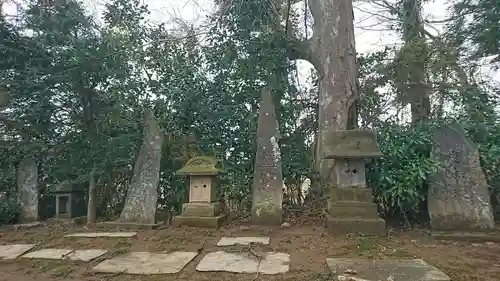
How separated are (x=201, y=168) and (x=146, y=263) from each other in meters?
2.11

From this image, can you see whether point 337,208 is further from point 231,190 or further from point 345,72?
point 345,72

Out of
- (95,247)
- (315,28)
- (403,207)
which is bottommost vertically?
(95,247)

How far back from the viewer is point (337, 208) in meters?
4.60

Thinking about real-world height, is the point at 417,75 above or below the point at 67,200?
above

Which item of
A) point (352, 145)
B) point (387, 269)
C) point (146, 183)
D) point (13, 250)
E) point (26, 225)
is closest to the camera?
point (387, 269)

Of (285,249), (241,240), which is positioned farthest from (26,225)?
(285,249)

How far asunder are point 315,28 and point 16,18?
19.2 feet

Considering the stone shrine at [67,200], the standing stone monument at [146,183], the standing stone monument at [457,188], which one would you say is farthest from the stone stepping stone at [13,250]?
the standing stone monument at [457,188]

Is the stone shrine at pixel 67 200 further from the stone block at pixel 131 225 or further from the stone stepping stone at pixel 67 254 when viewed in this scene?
the stone stepping stone at pixel 67 254

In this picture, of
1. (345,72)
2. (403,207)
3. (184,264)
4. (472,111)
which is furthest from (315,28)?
(184,264)

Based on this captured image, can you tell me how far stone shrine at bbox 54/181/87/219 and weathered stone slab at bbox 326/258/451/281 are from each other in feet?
17.3

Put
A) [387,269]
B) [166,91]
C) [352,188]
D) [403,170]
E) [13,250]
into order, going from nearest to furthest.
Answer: [387,269], [13,250], [352,188], [403,170], [166,91]

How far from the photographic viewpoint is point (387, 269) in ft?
9.81

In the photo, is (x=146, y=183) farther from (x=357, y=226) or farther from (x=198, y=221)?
(x=357, y=226)
